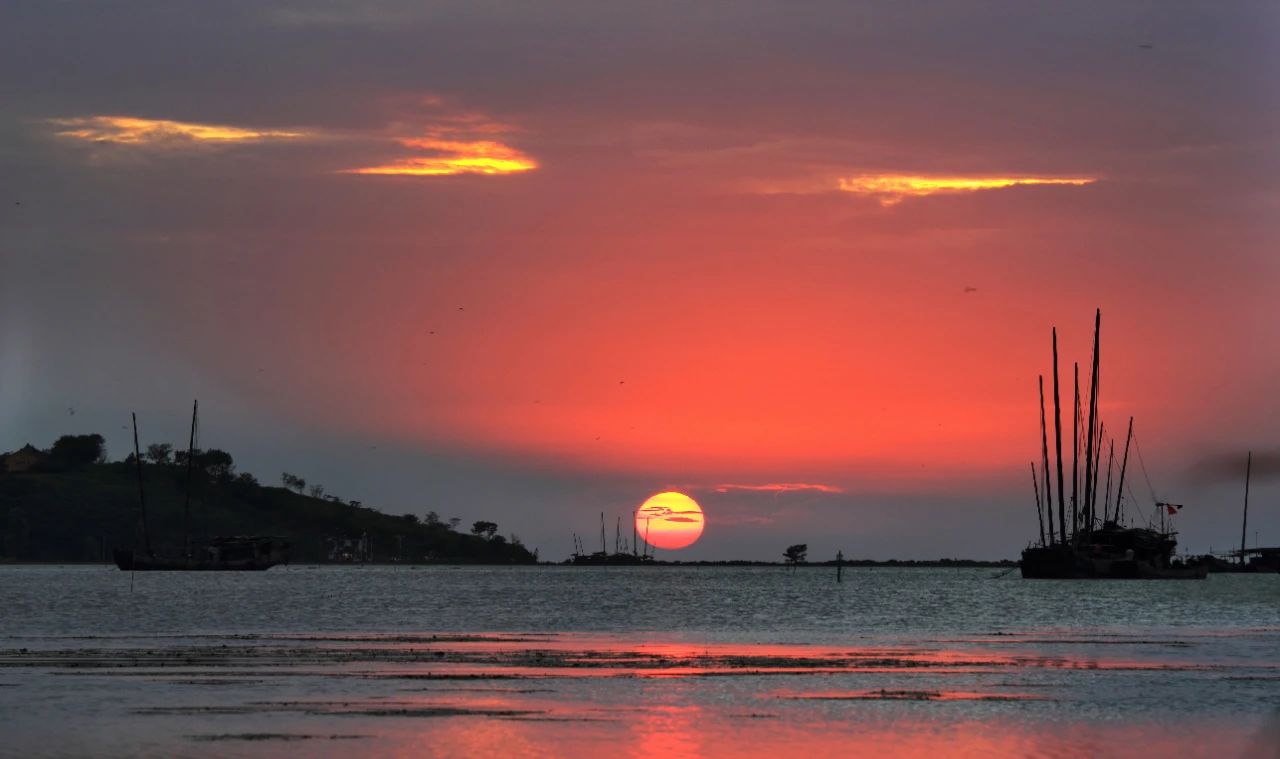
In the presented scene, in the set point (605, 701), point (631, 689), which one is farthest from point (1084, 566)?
point (605, 701)

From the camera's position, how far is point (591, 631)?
90438 mm

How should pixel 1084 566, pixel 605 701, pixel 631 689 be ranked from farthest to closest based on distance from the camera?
pixel 1084 566
pixel 631 689
pixel 605 701

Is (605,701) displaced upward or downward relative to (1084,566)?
downward

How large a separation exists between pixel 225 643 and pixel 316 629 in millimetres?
16934

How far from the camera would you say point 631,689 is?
1988 inches

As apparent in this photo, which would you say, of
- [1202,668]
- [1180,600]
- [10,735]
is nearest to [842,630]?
[1202,668]

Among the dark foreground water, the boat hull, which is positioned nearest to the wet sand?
the dark foreground water

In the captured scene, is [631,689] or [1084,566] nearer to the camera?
[631,689]

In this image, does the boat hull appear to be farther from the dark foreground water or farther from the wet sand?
the wet sand

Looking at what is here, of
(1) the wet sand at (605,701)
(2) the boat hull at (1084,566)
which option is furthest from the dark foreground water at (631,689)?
(2) the boat hull at (1084,566)

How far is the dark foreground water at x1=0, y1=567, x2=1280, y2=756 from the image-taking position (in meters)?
38.6

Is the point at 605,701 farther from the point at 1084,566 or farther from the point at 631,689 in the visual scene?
the point at 1084,566

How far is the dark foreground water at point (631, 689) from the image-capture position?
38625mm

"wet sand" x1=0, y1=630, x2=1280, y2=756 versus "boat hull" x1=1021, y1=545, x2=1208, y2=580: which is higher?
"boat hull" x1=1021, y1=545, x2=1208, y2=580
